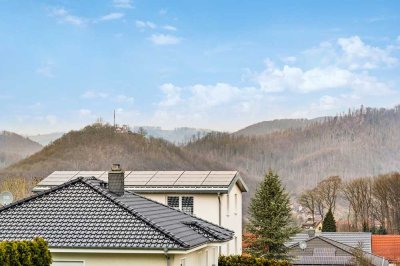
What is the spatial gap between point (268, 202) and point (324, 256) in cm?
1082

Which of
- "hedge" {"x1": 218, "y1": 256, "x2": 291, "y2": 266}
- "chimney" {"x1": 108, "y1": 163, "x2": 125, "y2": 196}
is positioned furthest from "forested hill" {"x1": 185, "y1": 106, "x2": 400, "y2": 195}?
"chimney" {"x1": 108, "y1": 163, "x2": 125, "y2": 196}

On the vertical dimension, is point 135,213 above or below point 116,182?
below

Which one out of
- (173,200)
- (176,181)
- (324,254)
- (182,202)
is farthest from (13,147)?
(182,202)

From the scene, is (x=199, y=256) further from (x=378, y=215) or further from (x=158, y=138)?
(x=158, y=138)

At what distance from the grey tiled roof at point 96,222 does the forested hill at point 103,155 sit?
278 feet

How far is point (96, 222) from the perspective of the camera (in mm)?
20391

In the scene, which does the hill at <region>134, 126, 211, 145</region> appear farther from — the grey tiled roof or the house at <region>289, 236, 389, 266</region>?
the grey tiled roof

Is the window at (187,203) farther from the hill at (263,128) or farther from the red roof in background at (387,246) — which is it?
the hill at (263,128)

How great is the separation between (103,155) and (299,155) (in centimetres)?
7157

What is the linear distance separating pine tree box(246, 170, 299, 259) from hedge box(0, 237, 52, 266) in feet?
81.3

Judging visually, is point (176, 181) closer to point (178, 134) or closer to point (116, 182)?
point (116, 182)

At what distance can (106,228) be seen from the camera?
1998 centimetres

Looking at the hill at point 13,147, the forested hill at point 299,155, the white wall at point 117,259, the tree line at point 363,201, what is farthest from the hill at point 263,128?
the white wall at point 117,259

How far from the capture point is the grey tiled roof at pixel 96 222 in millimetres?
19203
